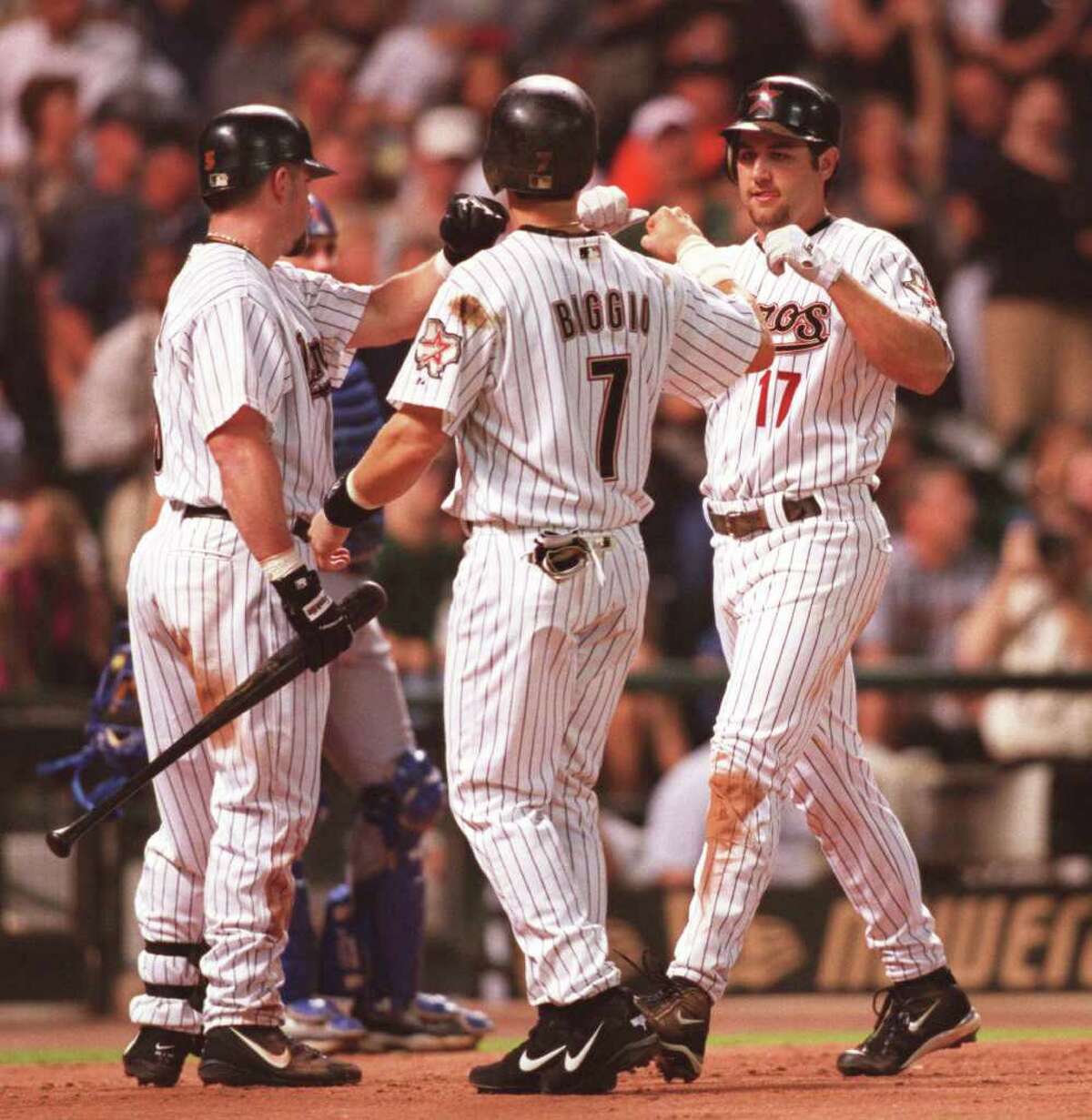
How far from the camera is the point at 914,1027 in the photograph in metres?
5.32

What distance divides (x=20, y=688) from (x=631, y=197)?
152 inches

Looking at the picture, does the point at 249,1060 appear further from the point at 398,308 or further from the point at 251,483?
the point at 398,308

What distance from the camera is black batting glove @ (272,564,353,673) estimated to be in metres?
4.93

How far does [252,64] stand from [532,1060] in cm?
870

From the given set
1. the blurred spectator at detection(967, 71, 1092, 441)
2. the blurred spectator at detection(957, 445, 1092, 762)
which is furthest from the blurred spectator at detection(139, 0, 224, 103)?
the blurred spectator at detection(957, 445, 1092, 762)

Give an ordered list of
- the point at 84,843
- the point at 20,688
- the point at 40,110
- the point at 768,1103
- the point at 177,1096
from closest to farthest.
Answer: the point at 768,1103
the point at 177,1096
the point at 84,843
the point at 20,688
the point at 40,110

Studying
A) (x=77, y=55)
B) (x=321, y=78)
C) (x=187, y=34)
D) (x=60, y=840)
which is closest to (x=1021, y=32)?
(x=321, y=78)

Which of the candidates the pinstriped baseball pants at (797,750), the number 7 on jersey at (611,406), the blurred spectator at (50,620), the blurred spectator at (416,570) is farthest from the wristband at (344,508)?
the blurred spectator at (50,620)

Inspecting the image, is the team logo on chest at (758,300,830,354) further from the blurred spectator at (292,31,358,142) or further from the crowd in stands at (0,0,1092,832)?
the blurred spectator at (292,31,358,142)

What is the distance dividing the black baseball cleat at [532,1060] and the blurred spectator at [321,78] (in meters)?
7.75

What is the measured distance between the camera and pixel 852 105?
39.2 feet

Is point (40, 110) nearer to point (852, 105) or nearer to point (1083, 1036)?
point (852, 105)

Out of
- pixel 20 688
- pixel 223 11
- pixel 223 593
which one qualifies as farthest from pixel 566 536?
pixel 223 11

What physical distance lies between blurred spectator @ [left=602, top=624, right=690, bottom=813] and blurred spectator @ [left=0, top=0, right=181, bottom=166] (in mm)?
5156
